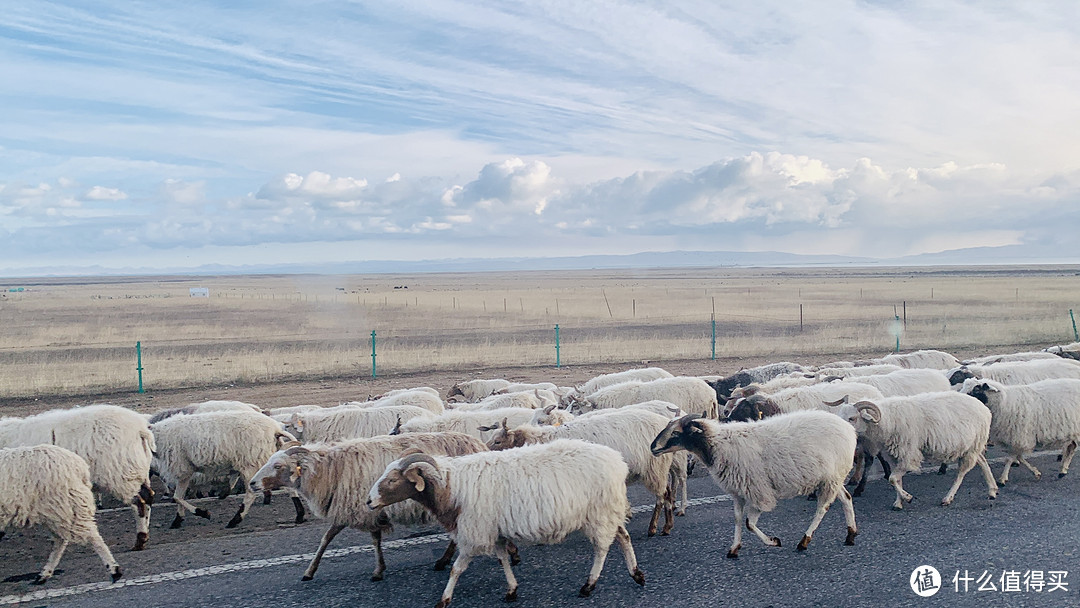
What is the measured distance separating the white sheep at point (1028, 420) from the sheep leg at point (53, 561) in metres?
11.7

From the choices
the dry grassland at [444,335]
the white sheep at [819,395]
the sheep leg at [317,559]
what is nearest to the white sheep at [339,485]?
the sheep leg at [317,559]

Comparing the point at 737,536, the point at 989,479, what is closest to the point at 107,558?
the point at 737,536

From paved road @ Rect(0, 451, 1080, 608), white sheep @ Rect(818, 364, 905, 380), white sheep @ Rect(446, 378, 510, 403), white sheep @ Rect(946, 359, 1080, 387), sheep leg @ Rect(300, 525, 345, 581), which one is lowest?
paved road @ Rect(0, 451, 1080, 608)

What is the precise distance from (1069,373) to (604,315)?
33495mm

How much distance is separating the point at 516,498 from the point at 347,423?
16.2 ft

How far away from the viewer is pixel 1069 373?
1234 centimetres

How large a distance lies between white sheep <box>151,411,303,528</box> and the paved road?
1.40 m

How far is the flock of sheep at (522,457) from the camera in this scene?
22.6 ft

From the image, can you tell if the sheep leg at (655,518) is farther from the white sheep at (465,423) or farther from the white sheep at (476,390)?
the white sheep at (476,390)

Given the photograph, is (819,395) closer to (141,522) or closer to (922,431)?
(922,431)

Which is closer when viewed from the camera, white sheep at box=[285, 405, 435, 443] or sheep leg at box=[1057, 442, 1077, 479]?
sheep leg at box=[1057, 442, 1077, 479]

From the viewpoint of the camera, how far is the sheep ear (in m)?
6.87

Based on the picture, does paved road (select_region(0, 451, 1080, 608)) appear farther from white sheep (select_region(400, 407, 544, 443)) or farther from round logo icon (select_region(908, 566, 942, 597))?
white sheep (select_region(400, 407, 544, 443))

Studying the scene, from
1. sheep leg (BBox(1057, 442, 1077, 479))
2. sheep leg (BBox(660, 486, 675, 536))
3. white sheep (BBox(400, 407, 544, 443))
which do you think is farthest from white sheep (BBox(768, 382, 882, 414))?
white sheep (BBox(400, 407, 544, 443))
